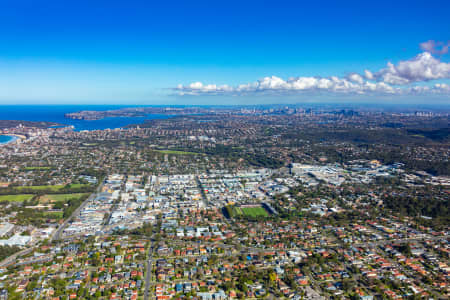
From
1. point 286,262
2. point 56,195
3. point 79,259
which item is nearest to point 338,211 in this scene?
point 286,262

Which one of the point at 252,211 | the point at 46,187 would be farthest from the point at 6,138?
the point at 252,211

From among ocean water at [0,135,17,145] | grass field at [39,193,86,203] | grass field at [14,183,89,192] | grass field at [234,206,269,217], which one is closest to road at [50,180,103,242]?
grass field at [39,193,86,203]

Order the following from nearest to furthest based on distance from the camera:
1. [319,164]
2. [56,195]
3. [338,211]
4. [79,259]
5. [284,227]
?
[79,259] < [284,227] < [338,211] < [56,195] < [319,164]

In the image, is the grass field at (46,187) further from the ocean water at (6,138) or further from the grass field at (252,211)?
the ocean water at (6,138)

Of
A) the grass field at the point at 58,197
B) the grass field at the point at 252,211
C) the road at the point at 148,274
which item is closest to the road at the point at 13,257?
the road at the point at 148,274

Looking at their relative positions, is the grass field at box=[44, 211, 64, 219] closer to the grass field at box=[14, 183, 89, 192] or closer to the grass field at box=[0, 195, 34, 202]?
the grass field at box=[0, 195, 34, 202]

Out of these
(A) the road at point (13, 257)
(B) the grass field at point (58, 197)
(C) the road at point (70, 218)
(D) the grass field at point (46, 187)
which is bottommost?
(A) the road at point (13, 257)

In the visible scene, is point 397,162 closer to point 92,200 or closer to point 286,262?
point 286,262

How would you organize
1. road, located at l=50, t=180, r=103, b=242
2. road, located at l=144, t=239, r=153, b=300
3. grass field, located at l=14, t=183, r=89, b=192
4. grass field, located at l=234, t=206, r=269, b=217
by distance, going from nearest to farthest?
road, located at l=144, t=239, r=153, b=300 < road, located at l=50, t=180, r=103, b=242 < grass field, located at l=234, t=206, r=269, b=217 < grass field, located at l=14, t=183, r=89, b=192
